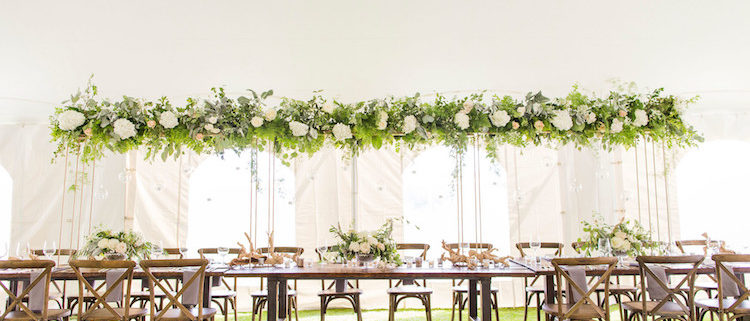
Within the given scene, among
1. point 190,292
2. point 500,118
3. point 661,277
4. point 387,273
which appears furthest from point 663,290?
point 190,292

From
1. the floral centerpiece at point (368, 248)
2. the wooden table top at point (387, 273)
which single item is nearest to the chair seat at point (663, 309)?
the wooden table top at point (387, 273)

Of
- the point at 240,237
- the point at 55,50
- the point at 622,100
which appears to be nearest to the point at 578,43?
the point at 622,100

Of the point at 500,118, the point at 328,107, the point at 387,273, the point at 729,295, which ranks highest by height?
the point at 328,107

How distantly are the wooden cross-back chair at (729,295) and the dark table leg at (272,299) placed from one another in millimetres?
3279

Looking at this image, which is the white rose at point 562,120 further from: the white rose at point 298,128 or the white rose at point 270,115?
the white rose at point 270,115

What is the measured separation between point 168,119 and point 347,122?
149 cm

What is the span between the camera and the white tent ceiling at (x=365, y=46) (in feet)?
15.3

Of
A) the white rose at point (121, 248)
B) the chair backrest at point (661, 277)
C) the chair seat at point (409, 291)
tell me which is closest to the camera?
the chair backrest at point (661, 277)

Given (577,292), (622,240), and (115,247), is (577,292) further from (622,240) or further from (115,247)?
(115,247)

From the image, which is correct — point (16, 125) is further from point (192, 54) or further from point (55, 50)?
point (192, 54)

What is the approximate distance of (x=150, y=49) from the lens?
17.7 feet

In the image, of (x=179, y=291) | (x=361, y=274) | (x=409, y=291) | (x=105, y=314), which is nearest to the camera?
(x=179, y=291)

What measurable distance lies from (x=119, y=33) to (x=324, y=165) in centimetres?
350

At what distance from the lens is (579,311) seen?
4.25 metres
